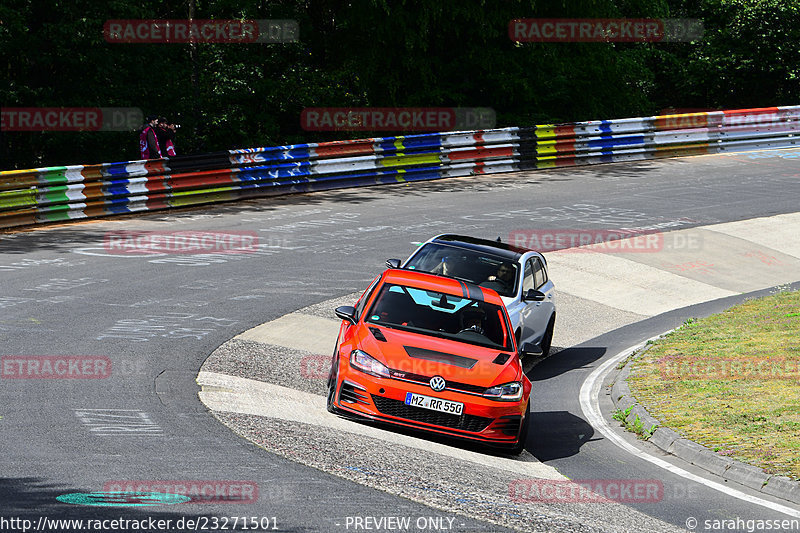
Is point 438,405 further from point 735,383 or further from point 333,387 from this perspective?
point 735,383

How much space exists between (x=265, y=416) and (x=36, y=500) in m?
3.24

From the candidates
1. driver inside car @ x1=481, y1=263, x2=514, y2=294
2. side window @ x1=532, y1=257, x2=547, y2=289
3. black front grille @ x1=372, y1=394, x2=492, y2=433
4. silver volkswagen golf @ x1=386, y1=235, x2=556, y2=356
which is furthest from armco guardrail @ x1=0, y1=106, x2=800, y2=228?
black front grille @ x1=372, y1=394, x2=492, y2=433

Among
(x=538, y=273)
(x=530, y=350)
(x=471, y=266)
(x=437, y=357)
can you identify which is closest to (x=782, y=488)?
(x=437, y=357)

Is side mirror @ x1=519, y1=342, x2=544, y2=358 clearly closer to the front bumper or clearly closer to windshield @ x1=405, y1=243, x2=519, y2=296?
windshield @ x1=405, y1=243, x2=519, y2=296

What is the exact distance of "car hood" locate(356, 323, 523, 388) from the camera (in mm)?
10156

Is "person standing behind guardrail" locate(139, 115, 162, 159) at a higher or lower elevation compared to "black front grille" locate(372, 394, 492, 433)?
higher

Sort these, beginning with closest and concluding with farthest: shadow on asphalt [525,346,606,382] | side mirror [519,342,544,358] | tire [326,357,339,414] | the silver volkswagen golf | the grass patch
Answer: the grass patch → tire [326,357,339,414] → side mirror [519,342,544,358] → the silver volkswagen golf → shadow on asphalt [525,346,606,382]

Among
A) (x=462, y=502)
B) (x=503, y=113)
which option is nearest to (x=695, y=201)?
(x=503, y=113)

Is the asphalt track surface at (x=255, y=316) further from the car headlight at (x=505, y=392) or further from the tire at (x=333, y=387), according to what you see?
the tire at (x=333, y=387)

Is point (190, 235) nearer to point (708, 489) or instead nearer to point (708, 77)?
point (708, 489)

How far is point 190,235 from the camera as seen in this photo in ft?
63.0

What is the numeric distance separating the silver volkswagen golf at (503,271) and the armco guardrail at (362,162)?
8.85 m

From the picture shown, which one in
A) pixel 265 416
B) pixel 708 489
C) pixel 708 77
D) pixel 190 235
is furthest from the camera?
pixel 708 77

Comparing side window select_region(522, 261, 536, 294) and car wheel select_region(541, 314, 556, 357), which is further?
car wheel select_region(541, 314, 556, 357)
